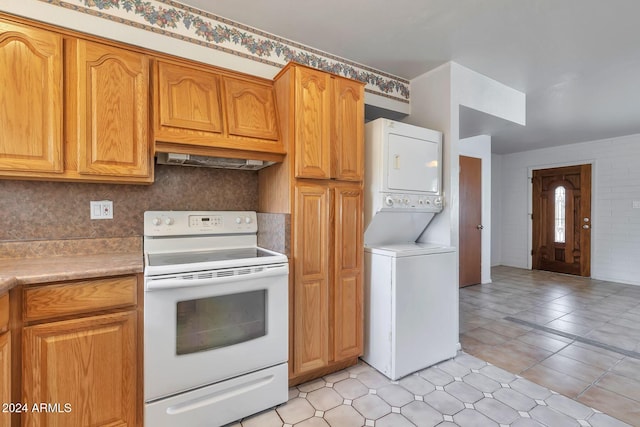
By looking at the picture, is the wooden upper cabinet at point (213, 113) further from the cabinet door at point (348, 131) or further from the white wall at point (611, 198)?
the white wall at point (611, 198)

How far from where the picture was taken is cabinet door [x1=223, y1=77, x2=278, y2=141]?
1.97 meters

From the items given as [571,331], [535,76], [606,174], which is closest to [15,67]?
[535,76]

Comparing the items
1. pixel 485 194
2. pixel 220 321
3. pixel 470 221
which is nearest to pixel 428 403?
pixel 220 321

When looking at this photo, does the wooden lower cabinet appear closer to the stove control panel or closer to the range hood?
the range hood

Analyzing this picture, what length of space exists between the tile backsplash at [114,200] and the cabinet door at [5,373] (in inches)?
27.4

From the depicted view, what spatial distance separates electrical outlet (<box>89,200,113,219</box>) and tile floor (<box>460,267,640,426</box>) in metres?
2.82

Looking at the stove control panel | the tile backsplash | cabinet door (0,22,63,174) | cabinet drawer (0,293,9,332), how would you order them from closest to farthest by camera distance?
cabinet drawer (0,293,9,332)
cabinet door (0,22,63,174)
the tile backsplash
the stove control panel

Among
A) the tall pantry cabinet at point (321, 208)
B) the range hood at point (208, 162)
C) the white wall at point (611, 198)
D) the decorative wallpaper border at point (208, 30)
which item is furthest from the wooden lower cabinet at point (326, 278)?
the white wall at point (611, 198)

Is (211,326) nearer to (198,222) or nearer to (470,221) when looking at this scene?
(198,222)

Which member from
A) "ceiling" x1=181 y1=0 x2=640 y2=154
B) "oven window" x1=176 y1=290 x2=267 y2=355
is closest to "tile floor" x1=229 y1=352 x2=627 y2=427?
"oven window" x1=176 y1=290 x2=267 y2=355

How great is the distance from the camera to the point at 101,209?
6.15 ft

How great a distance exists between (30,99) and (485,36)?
108 inches

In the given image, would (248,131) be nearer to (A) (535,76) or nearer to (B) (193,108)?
(B) (193,108)

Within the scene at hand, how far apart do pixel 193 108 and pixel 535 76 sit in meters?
2.92
